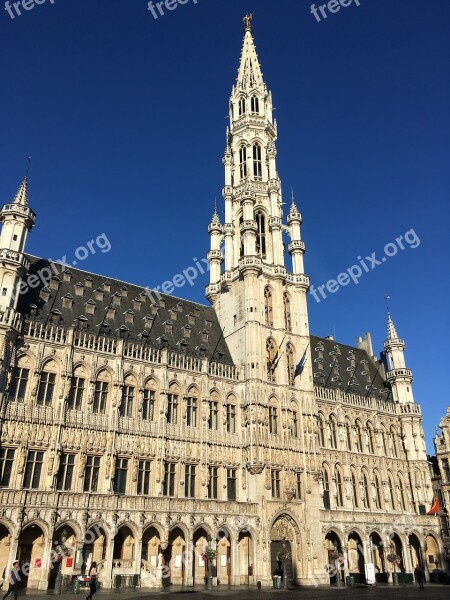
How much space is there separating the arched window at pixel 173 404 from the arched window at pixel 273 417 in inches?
373

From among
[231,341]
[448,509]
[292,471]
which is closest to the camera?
[292,471]

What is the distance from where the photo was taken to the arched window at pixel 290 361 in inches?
2069

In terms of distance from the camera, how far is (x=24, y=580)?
34281 mm

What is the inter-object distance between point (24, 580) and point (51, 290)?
21970 millimetres

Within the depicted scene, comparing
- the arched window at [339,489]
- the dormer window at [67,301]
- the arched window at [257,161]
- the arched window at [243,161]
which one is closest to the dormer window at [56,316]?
the dormer window at [67,301]

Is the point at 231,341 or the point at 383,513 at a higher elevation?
the point at 231,341

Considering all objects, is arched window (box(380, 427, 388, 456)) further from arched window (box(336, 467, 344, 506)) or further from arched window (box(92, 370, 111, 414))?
arched window (box(92, 370, 111, 414))

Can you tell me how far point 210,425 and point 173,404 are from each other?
4.03 meters

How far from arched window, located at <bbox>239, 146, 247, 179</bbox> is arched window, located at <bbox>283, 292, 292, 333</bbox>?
16432 mm

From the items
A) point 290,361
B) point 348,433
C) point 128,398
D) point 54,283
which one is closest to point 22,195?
point 54,283

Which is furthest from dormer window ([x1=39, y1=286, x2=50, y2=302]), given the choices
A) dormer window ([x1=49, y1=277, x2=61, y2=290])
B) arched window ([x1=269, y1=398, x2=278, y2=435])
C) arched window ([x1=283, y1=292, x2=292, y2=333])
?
arched window ([x1=283, y1=292, x2=292, y2=333])

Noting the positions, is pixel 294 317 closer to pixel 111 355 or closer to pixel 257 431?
pixel 257 431

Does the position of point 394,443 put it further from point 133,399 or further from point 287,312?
point 133,399

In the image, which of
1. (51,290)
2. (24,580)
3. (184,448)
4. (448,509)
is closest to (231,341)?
(184,448)
